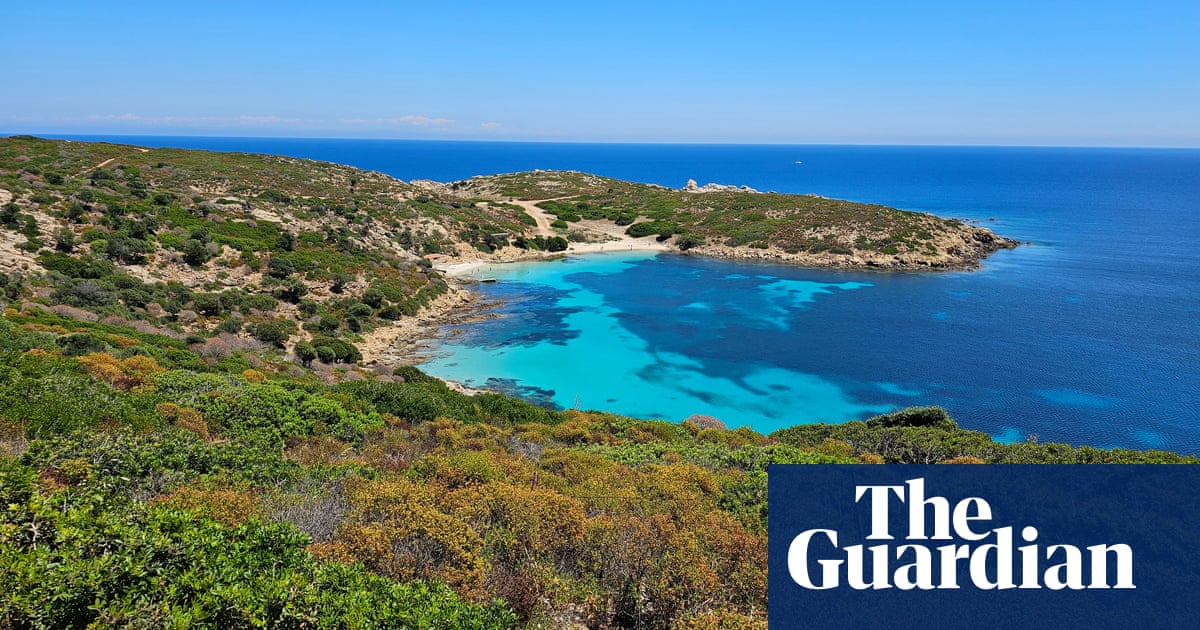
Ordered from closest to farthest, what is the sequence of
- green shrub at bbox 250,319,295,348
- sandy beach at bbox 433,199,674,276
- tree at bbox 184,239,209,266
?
green shrub at bbox 250,319,295,348 → tree at bbox 184,239,209,266 → sandy beach at bbox 433,199,674,276

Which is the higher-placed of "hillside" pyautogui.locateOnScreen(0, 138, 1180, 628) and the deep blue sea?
"hillside" pyautogui.locateOnScreen(0, 138, 1180, 628)

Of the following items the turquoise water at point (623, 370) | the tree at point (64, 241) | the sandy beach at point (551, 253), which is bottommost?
the turquoise water at point (623, 370)

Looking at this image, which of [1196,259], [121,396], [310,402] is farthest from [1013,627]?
[1196,259]

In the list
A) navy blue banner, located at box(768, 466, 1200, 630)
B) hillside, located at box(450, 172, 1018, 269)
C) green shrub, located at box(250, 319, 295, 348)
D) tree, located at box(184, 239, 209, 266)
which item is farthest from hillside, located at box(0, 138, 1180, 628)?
hillside, located at box(450, 172, 1018, 269)

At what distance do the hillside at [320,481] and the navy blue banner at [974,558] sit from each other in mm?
826

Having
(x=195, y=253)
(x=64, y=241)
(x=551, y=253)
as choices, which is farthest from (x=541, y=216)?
(x=64, y=241)

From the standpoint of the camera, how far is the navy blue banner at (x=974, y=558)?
7957mm

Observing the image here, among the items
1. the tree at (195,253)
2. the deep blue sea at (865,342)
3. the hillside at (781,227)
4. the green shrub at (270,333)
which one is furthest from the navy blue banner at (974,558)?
the hillside at (781,227)

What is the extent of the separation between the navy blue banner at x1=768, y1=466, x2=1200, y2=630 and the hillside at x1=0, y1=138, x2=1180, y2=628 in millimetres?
826

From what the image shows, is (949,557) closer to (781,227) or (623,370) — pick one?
(623,370)

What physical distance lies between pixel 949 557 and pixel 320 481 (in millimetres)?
10063

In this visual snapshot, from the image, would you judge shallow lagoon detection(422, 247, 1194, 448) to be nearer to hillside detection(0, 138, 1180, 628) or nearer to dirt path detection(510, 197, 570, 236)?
hillside detection(0, 138, 1180, 628)

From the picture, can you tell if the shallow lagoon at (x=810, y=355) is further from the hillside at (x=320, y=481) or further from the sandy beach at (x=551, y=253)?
the sandy beach at (x=551, y=253)

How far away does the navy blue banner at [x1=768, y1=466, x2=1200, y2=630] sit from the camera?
7.96 metres
